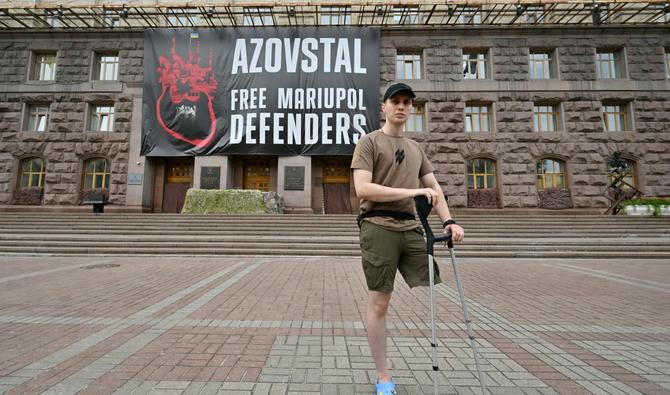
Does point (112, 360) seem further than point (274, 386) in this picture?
Yes

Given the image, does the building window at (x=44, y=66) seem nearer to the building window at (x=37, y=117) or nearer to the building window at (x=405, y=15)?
the building window at (x=37, y=117)

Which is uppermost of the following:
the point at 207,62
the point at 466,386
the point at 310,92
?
the point at 207,62

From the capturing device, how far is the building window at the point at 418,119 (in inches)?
755

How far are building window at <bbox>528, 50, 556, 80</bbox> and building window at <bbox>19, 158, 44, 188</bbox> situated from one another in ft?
99.6

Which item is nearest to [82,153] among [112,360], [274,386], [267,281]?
[267,281]

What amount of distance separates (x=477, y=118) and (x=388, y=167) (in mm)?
19370

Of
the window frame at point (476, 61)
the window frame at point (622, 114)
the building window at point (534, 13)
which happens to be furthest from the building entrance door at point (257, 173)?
the window frame at point (622, 114)

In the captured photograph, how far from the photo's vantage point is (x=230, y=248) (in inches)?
389

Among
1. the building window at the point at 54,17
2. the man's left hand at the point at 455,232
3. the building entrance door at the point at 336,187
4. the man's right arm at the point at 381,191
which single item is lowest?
the man's left hand at the point at 455,232

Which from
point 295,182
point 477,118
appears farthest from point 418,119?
point 295,182

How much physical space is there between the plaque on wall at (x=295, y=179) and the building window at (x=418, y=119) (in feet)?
23.4

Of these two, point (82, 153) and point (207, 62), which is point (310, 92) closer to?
point (207, 62)

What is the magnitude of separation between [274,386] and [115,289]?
4409mm

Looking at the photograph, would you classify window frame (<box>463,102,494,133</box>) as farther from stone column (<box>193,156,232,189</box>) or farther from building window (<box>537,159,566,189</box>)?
stone column (<box>193,156,232,189</box>)
